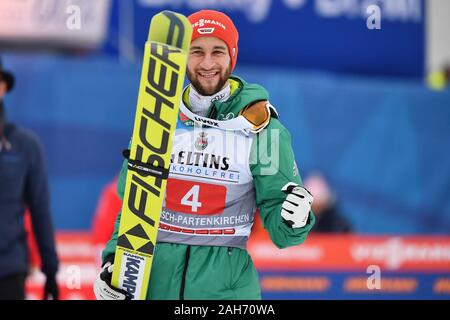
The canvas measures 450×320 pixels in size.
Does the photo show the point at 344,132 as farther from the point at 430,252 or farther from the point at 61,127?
the point at 61,127

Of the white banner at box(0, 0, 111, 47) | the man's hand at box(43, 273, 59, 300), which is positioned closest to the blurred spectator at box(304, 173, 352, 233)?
the white banner at box(0, 0, 111, 47)

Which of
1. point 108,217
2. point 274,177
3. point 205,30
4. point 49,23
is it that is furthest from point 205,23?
point 49,23

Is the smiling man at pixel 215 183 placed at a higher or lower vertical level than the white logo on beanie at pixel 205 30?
lower

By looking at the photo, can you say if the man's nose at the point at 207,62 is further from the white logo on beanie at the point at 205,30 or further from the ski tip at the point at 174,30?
the ski tip at the point at 174,30

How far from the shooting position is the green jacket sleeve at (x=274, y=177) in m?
3.20

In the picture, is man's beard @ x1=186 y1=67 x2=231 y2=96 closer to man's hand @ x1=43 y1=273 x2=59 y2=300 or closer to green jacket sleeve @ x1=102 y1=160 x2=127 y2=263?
green jacket sleeve @ x1=102 y1=160 x2=127 y2=263

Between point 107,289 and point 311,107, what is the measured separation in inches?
207

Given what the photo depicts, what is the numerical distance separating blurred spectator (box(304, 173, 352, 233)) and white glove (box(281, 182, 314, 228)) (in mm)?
4363

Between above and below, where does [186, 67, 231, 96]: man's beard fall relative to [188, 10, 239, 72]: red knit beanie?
below

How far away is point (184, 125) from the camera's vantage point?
3.30m

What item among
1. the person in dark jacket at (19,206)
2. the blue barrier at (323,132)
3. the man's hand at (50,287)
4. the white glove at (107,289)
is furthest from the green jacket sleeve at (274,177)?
the blue barrier at (323,132)

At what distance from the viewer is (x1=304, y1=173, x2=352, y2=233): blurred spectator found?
299 inches

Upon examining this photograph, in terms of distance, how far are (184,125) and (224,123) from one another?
159 millimetres
